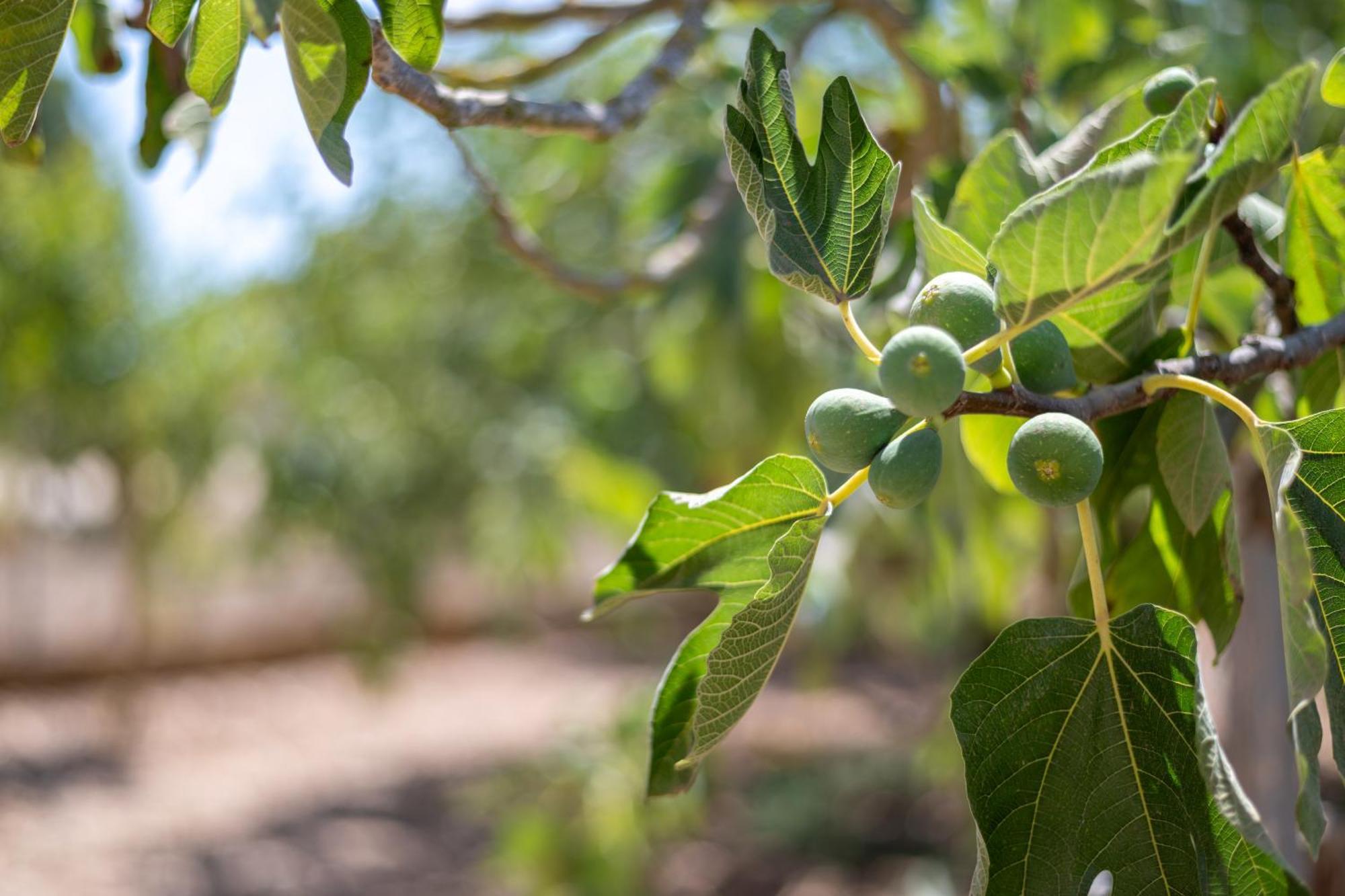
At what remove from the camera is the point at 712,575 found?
2.41 ft

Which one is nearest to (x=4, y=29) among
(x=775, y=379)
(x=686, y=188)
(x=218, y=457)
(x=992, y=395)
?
(x=992, y=395)

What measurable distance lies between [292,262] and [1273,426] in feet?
20.2

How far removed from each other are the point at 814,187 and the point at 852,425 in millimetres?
182

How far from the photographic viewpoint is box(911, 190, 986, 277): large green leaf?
67 cm

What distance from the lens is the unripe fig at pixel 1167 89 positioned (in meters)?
0.80

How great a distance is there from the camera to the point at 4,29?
68 cm

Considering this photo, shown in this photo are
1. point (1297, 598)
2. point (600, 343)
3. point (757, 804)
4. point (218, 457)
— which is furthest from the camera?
point (218, 457)

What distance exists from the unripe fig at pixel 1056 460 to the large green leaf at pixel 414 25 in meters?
0.46

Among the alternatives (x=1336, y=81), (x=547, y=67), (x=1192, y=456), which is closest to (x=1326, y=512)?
(x=1192, y=456)

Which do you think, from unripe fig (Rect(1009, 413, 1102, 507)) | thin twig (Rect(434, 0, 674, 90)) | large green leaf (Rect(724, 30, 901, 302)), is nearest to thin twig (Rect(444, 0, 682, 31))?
thin twig (Rect(434, 0, 674, 90))

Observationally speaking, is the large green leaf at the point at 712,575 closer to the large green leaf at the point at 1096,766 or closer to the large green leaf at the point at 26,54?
the large green leaf at the point at 1096,766

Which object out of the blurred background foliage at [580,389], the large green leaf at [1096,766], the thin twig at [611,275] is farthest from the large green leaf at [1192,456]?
the thin twig at [611,275]

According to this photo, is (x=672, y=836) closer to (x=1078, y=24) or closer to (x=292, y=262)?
(x=292, y=262)

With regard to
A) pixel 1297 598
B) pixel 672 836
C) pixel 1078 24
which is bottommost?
pixel 672 836
